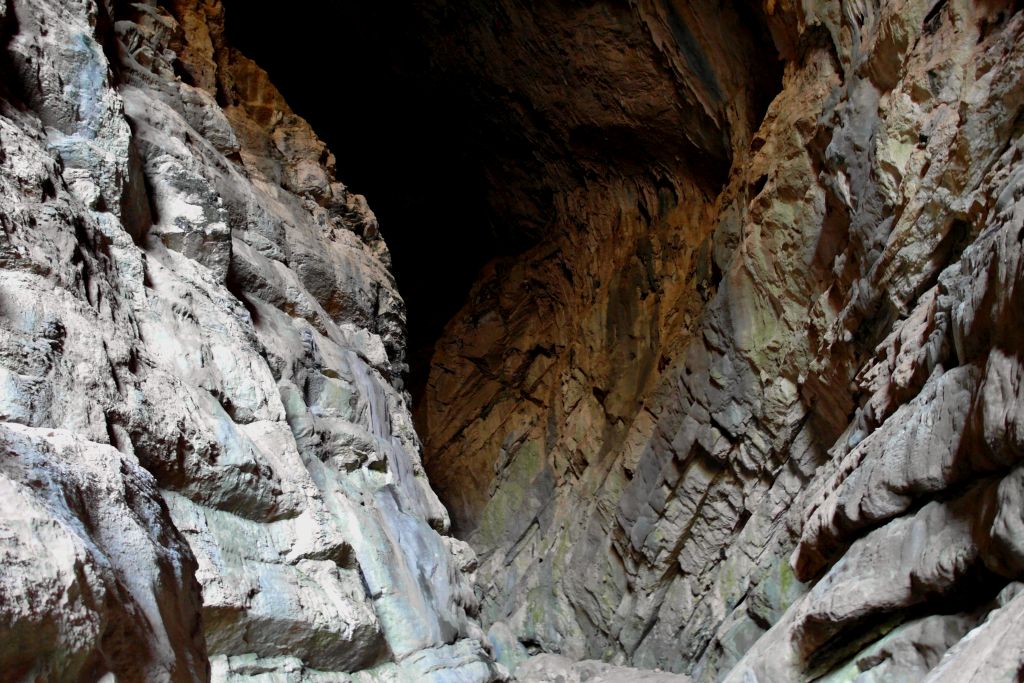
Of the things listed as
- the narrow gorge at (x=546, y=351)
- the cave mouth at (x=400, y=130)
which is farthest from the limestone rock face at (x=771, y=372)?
the cave mouth at (x=400, y=130)

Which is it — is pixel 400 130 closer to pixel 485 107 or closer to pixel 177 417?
pixel 485 107

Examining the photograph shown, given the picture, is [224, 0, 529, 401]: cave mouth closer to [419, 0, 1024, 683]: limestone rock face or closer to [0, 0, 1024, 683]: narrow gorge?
[0, 0, 1024, 683]: narrow gorge

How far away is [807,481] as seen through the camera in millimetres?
9805

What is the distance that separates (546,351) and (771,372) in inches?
343

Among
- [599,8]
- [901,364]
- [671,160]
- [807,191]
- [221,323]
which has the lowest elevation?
[901,364]

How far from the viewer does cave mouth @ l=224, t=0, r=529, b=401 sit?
17266 millimetres

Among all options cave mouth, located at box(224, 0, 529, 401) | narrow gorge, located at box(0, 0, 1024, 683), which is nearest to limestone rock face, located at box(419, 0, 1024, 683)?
narrow gorge, located at box(0, 0, 1024, 683)

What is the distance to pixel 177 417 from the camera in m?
5.04

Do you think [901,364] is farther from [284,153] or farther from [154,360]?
[284,153]

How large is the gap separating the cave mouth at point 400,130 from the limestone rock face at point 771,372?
1.32m

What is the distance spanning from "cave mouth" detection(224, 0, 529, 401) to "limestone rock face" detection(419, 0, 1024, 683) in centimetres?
132

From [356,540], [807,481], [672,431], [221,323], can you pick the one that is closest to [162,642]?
[356,540]

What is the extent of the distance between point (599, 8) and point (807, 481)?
8.80m

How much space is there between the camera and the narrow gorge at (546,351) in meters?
4.25
